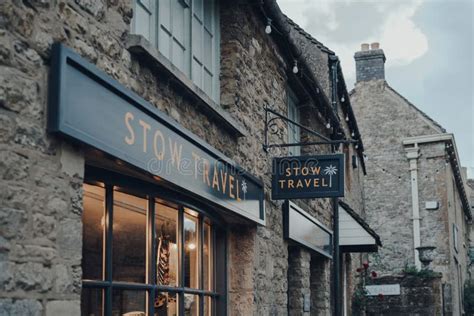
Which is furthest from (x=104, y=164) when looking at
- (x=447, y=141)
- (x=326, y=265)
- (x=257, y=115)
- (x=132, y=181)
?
(x=447, y=141)

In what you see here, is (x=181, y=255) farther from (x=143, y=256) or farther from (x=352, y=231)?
(x=352, y=231)

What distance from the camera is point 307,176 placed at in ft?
29.4

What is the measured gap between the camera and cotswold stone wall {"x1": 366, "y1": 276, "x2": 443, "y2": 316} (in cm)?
1684

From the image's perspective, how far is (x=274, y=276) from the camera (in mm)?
9070

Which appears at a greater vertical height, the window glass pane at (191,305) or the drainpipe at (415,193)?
the drainpipe at (415,193)

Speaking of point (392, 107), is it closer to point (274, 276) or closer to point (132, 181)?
point (274, 276)

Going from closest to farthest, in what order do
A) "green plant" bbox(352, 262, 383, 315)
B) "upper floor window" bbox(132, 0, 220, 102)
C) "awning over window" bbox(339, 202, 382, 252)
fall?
"upper floor window" bbox(132, 0, 220, 102) < "awning over window" bbox(339, 202, 382, 252) < "green plant" bbox(352, 262, 383, 315)

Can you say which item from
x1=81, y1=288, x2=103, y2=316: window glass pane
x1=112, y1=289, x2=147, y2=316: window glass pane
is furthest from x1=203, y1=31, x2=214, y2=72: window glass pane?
x1=81, y1=288, x2=103, y2=316: window glass pane

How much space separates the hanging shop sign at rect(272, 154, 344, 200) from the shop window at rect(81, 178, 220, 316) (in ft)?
5.59

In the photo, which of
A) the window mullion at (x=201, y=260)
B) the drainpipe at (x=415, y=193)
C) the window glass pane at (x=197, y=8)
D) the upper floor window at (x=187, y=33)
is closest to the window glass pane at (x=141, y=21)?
the upper floor window at (x=187, y=33)

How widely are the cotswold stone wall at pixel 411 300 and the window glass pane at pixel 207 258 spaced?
1027cm

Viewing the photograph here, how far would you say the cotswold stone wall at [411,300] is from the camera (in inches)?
663

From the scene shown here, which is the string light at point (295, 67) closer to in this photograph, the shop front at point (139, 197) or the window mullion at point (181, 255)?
the shop front at point (139, 197)

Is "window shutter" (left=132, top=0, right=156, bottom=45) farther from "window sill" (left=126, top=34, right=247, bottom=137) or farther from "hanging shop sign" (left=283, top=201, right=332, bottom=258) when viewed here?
"hanging shop sign" (left=283, top=201, right=332, bottom=258)
